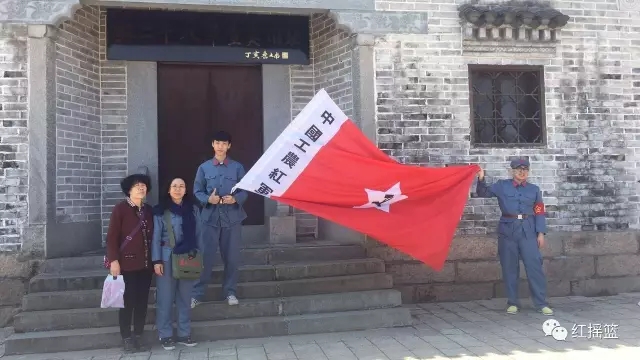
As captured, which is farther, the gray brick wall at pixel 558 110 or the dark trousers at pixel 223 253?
the gray brick wall at pixel 558 110

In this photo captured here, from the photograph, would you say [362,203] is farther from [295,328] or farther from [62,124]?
[62,124]

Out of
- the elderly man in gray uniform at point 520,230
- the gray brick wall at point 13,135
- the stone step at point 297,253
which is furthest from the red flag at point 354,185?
the gray brick wall at point 13,135

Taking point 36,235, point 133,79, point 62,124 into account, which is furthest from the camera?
point 133,79

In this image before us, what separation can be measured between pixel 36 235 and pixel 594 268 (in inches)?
282

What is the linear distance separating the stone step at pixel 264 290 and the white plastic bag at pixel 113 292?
0.80 m

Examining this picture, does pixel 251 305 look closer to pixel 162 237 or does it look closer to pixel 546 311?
pixel 162 237

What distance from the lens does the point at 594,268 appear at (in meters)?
7.39

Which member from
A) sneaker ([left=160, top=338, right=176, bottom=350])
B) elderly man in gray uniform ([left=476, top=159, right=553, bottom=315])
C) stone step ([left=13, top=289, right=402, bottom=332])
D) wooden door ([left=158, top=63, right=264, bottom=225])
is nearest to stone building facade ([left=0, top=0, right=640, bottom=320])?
wooden door ([left=158, top=63, right=264, bottom=225])

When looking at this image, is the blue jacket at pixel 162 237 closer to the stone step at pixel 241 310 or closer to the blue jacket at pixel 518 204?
the stone step at pixel 241 310

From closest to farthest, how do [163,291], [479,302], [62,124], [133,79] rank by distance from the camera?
[163,291]
[62,124]
[479,302]
[133,79]

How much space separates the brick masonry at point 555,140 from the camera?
7.04 meters

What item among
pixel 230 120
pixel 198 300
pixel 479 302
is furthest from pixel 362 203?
pixel 230 120

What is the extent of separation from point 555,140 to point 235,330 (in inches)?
197

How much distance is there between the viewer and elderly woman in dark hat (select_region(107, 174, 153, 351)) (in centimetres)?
504
